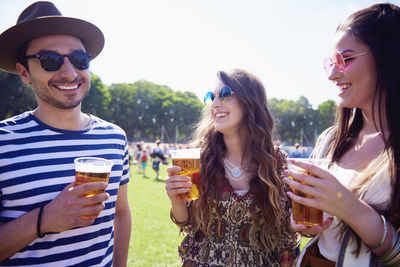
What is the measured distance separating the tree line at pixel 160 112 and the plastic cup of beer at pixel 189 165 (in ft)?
201

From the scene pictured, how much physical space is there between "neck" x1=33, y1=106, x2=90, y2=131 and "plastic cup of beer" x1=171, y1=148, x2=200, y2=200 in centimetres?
92

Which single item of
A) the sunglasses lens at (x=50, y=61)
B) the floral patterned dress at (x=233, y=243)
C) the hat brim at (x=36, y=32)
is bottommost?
the floral patterned dress at (x=233, y=243)

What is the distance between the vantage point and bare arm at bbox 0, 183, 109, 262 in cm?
167

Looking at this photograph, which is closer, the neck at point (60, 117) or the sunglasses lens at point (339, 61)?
the sunglasses lens at point (339, 61)

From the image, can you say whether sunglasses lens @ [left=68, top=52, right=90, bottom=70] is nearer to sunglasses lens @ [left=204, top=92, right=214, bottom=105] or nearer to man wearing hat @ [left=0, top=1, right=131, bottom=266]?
man wearing hat @ [left=0, top=1, right=131, bottom=266]

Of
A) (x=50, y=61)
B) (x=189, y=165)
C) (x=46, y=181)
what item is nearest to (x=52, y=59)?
(x=50, y=61)

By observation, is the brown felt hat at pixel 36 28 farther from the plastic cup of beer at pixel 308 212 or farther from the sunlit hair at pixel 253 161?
the plastic cup of beer at pixel 308 212

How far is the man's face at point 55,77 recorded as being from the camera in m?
2.13

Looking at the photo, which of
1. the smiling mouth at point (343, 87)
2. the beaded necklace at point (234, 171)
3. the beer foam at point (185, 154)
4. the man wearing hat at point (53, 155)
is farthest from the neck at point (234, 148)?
the smiling mouth at point (343, 87)

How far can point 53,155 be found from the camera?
6.73 ft

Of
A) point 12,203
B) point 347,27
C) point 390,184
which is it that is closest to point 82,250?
point 12,203

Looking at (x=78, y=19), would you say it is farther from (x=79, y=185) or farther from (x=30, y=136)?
(x=79, y=185)

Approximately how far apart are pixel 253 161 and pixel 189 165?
969 mm

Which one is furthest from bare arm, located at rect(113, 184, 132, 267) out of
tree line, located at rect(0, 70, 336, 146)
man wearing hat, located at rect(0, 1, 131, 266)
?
tree line, located at rect(0, 70, 336, 146)
